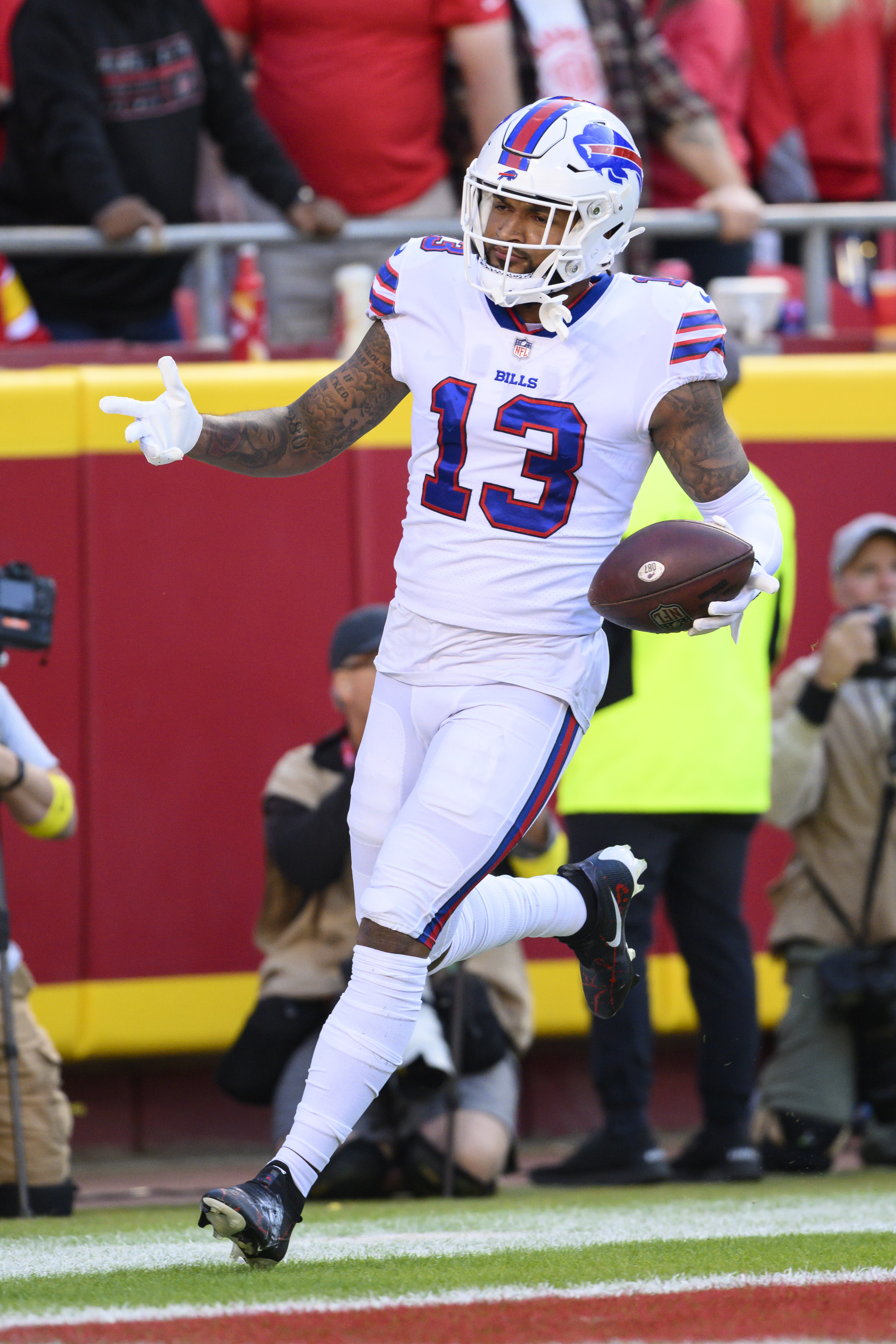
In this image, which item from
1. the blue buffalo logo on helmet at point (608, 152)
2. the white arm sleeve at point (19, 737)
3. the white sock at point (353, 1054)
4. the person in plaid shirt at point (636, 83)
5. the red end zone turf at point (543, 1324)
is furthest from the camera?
the person in plaid shirt at point (636, 83)

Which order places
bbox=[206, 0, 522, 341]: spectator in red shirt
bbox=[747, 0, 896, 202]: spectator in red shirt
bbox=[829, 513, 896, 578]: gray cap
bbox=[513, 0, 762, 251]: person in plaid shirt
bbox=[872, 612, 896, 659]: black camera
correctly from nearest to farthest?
bbox=[872, 612, 896, 659]: black camera, bbox=[829, 513, 896, 578]: gray cap, bbox=[206, 0, 522, 341]: spectator in red shirt, bbox=[513, 0, 762, 251]: person in plaid shirt, bbox=[747, 0, 896, 202]: spectator in red shirt

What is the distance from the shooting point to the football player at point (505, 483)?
10.1ft

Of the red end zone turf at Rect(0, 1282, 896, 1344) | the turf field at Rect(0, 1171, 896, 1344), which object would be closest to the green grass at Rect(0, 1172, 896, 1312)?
the turf field at Rect(0, 1171, 896, 1344)

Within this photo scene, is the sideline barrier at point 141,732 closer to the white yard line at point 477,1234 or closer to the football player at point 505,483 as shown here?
the white yard line at point 477,1234

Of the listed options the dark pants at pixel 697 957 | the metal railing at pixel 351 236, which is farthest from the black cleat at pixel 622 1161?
the metal railing at pixel 351 236

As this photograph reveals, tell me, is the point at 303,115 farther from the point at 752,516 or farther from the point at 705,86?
the point at 752,516

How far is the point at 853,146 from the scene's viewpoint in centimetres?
709

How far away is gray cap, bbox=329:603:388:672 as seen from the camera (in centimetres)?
459

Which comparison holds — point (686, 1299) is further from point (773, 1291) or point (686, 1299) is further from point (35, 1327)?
point (35, 1327)

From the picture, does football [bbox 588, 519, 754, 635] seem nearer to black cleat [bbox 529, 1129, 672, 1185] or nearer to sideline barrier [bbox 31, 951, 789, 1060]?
black cleat [bbox 529, 1129, 672, 1185]

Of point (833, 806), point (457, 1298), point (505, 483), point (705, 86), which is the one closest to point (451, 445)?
point (505, 483)

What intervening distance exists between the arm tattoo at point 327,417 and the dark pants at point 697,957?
1.49 meters

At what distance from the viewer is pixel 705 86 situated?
6.58 metres

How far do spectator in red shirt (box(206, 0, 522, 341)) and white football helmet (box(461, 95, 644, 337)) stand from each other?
8.91 ft
